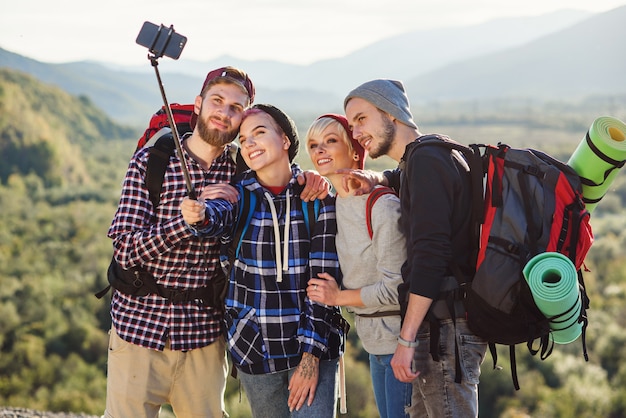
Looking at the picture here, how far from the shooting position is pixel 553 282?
Answer: 2695mm

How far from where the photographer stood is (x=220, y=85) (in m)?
3.50

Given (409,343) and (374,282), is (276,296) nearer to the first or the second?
(374,282)

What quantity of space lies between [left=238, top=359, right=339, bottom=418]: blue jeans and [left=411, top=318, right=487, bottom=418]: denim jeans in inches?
19.6

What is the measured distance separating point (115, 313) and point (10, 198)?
63.5 metres

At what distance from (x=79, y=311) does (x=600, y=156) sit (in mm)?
30915

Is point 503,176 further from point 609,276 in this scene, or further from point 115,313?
point 609,276

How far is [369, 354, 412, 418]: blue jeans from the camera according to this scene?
3078 mm

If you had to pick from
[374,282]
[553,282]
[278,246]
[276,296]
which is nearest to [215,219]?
[278,246]

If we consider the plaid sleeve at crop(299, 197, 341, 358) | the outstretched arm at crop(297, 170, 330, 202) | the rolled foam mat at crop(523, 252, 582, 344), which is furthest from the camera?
the outstretched arm at crop(297, 170, 330, 202)

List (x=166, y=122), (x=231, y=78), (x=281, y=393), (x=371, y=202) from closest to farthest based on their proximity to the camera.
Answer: (x=371, y=202), (x=281, y=393), (x=231, y=78), (x=166, y=122)

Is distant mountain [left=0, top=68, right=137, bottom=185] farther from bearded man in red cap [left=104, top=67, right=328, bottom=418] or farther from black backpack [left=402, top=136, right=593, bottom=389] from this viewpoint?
black backpack [left=402, top=136, right=593, bottom=389]

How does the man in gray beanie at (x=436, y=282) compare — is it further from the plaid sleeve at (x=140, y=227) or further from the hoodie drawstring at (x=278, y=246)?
the plaid sleeve at (x=140, y=227)

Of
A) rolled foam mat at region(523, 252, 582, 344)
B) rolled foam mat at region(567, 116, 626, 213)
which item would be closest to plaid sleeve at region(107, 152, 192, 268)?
rolled foam mat at region(523, 252, 582, 344)

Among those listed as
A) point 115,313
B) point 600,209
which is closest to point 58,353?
point 115,313
